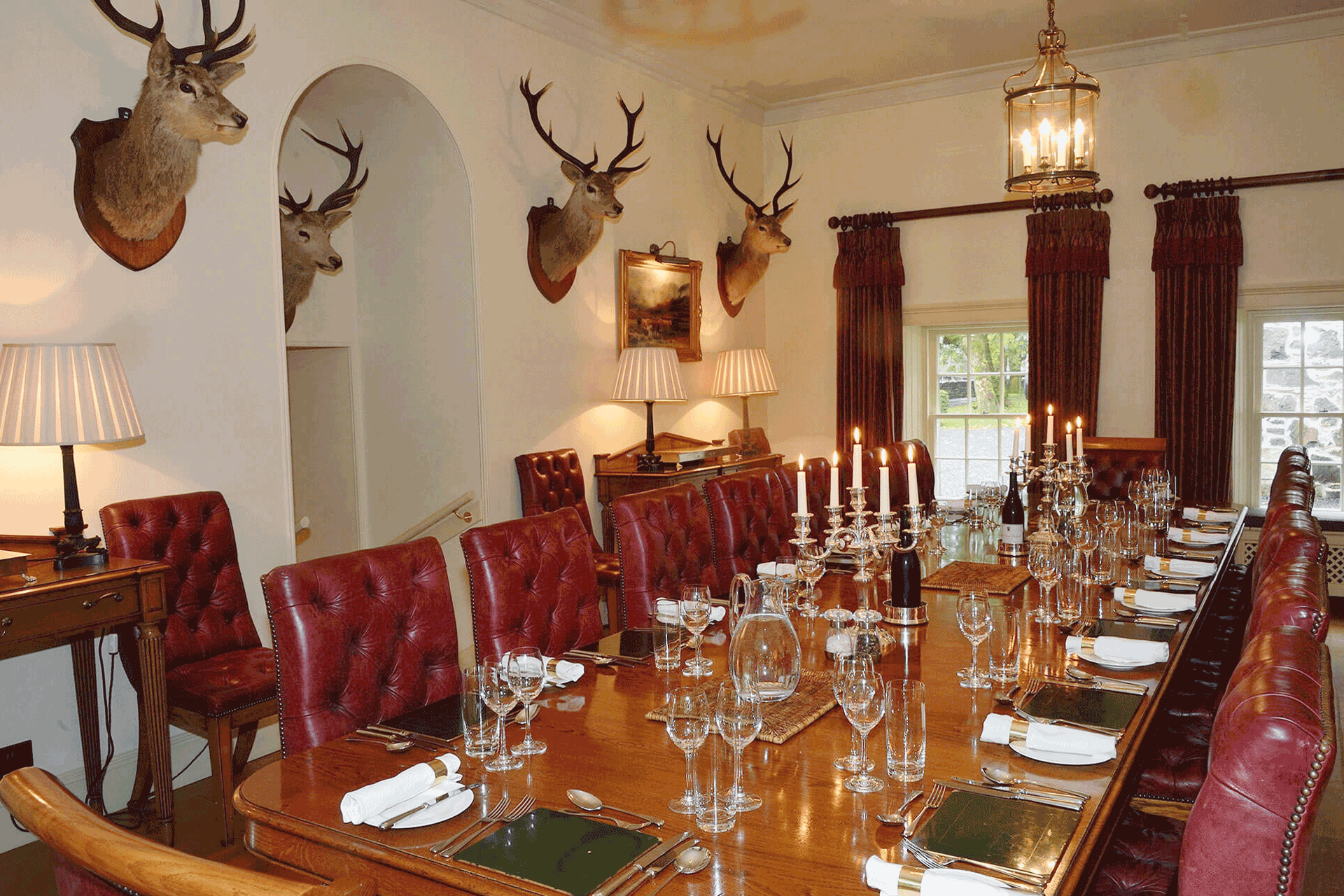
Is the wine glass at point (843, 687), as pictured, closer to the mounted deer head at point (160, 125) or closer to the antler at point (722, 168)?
the mounted deer head at point (160, 125)

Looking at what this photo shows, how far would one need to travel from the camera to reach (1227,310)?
5852 mm

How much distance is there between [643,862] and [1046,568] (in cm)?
167

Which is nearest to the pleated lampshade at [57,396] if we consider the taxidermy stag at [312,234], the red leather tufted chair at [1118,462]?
the taxidermy stag at [312,234]

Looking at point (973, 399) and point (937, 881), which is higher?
point (973, 399)

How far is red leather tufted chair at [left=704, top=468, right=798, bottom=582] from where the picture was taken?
3.62 m

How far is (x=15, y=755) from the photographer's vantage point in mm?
3152

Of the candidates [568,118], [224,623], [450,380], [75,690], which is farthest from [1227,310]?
[75,690]

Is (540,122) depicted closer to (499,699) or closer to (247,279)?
(247,279)

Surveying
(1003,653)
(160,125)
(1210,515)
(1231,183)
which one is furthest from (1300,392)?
(160,125)

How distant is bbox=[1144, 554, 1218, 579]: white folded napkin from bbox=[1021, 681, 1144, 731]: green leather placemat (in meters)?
1.35

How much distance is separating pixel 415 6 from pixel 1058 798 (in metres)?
4.37

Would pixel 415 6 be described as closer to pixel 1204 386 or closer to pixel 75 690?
pixel 75 690

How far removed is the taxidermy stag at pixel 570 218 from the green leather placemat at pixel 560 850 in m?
4.06

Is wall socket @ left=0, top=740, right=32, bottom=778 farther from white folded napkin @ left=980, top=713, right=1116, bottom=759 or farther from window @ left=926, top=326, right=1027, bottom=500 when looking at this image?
window @ left=926, top=326, right=1027, bottom=500
